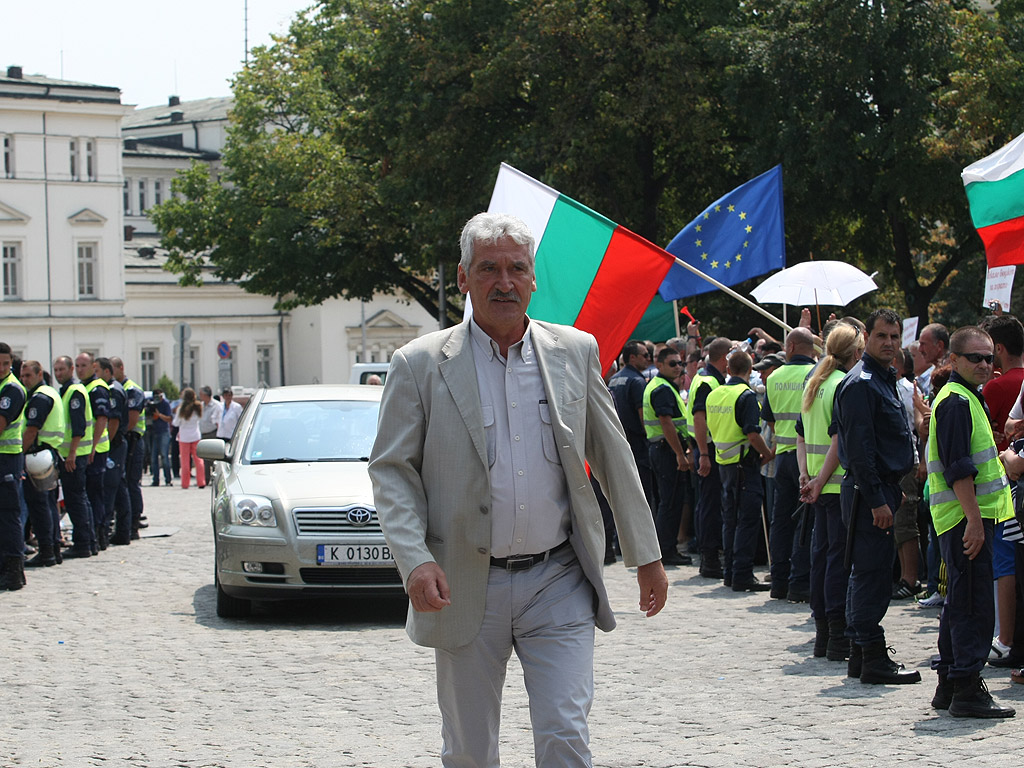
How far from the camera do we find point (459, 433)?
4.50m

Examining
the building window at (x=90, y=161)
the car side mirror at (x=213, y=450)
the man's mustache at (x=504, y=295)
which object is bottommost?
the car side mirror at (x=213, y=450)

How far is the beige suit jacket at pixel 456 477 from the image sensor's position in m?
4.47

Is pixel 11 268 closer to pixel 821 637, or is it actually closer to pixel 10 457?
pixel 10 457

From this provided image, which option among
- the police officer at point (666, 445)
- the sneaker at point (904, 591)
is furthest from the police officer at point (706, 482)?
the sneaker at point (904, 591)

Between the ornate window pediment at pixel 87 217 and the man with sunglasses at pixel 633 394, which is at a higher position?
Result: the ornate window pediment at pixel 87 217

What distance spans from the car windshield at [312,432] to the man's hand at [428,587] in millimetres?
7206

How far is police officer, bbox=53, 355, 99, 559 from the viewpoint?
568 inches

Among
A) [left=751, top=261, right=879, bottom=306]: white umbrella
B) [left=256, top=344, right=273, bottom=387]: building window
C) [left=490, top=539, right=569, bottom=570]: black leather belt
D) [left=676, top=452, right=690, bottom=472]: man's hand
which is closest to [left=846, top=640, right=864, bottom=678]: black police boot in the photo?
[left=490, top=539, right=569, bottom=570]: black leather belt

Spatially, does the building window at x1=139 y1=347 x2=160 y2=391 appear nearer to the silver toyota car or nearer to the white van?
the white van

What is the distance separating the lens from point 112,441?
16.3 metres

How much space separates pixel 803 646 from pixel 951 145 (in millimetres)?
15971

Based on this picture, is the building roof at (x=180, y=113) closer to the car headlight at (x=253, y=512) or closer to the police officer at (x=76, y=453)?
the police officer at (x=76, y=453)

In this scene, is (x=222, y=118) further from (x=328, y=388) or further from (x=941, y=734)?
(x=941, y=734)

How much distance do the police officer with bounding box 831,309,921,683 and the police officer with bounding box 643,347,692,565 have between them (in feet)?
18.7
